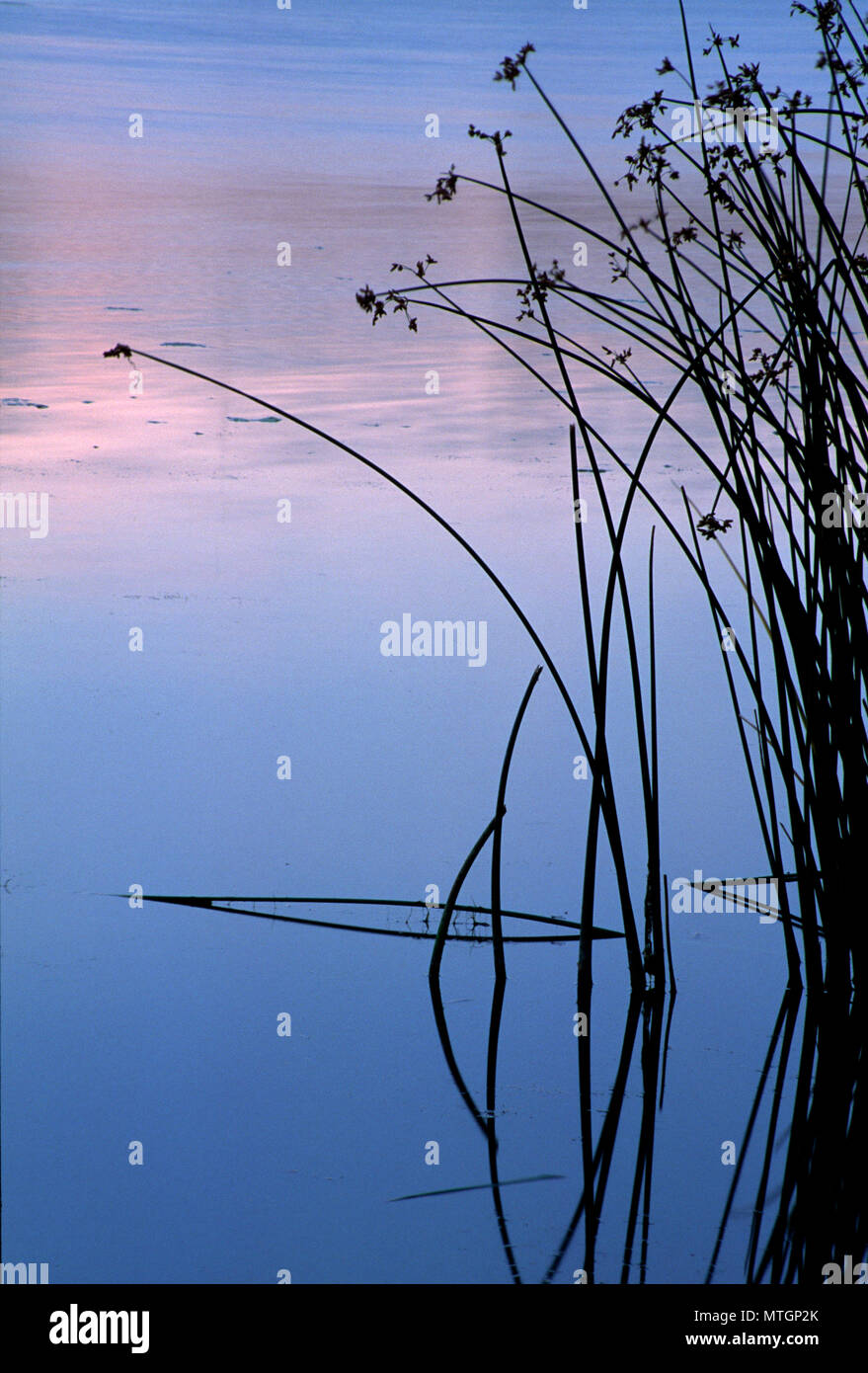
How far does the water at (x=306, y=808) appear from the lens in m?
1.35

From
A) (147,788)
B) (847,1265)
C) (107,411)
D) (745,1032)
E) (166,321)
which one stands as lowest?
(847,1265)

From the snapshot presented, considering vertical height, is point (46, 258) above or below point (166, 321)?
above

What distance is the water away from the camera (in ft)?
4.42

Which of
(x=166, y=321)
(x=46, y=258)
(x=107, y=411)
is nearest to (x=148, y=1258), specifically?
(x=107, y=411)

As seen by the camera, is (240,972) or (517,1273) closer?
(517,1273)

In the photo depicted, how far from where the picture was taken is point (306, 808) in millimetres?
2205

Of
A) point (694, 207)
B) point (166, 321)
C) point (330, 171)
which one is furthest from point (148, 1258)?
point (330, 171)

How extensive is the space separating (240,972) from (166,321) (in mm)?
4180

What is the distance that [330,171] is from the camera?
9.10 metres

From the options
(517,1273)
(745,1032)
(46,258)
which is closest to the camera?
(517,1273)

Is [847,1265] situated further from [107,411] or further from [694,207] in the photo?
[694,207]

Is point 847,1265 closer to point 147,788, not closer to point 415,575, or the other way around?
point 147,788

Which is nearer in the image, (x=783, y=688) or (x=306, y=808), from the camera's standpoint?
(x=783, y=688)

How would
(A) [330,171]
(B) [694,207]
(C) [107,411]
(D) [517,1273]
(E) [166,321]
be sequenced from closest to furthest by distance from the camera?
(D) [517,1273] < (C) [107,411] < (E) [166,321] < (B) [694,207] < (A) [330,171]
